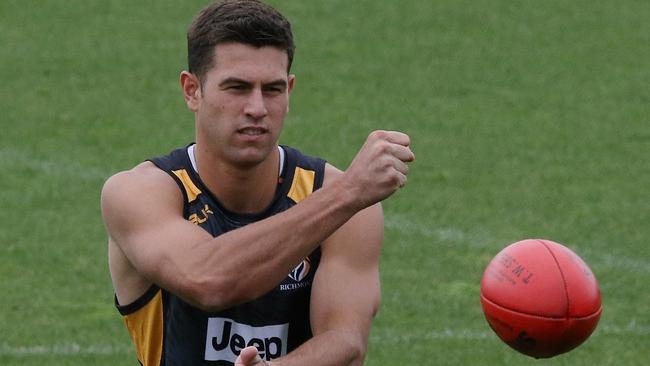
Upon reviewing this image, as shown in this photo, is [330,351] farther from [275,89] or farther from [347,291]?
[275,89]

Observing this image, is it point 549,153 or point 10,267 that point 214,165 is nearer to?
point 10,267

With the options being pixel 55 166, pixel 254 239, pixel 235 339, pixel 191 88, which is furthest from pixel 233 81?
pixel 55 166

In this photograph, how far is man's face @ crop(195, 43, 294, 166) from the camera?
6.79 metres

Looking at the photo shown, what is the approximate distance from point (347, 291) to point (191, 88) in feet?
3.43

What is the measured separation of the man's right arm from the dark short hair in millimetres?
653

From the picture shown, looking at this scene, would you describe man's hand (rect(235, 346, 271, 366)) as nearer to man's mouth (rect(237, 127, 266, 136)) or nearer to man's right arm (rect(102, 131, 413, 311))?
man's right arm (rect(102, 131, 413, 311))

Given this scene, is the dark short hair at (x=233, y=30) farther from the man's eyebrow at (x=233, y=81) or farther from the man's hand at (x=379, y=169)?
the man's hand at (x=379, y=169)

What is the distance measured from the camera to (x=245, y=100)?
22.3ft

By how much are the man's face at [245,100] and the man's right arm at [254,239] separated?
1.25 ft

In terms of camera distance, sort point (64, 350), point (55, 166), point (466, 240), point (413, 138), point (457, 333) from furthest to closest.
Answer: point (413, 138), point (55, 166), point (466, 240), point (457, 333), point (64, 350)

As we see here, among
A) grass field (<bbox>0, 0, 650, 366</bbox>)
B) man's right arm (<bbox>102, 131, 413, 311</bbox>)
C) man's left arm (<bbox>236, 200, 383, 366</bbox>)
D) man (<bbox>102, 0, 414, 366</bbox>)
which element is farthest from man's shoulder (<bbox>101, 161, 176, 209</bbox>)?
grass field (<bbox>0, 0, 650, 366</bbox>)

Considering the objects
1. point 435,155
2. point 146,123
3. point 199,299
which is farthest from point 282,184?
point 146,123

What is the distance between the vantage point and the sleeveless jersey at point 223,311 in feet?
23.6

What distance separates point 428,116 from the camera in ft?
56.4
